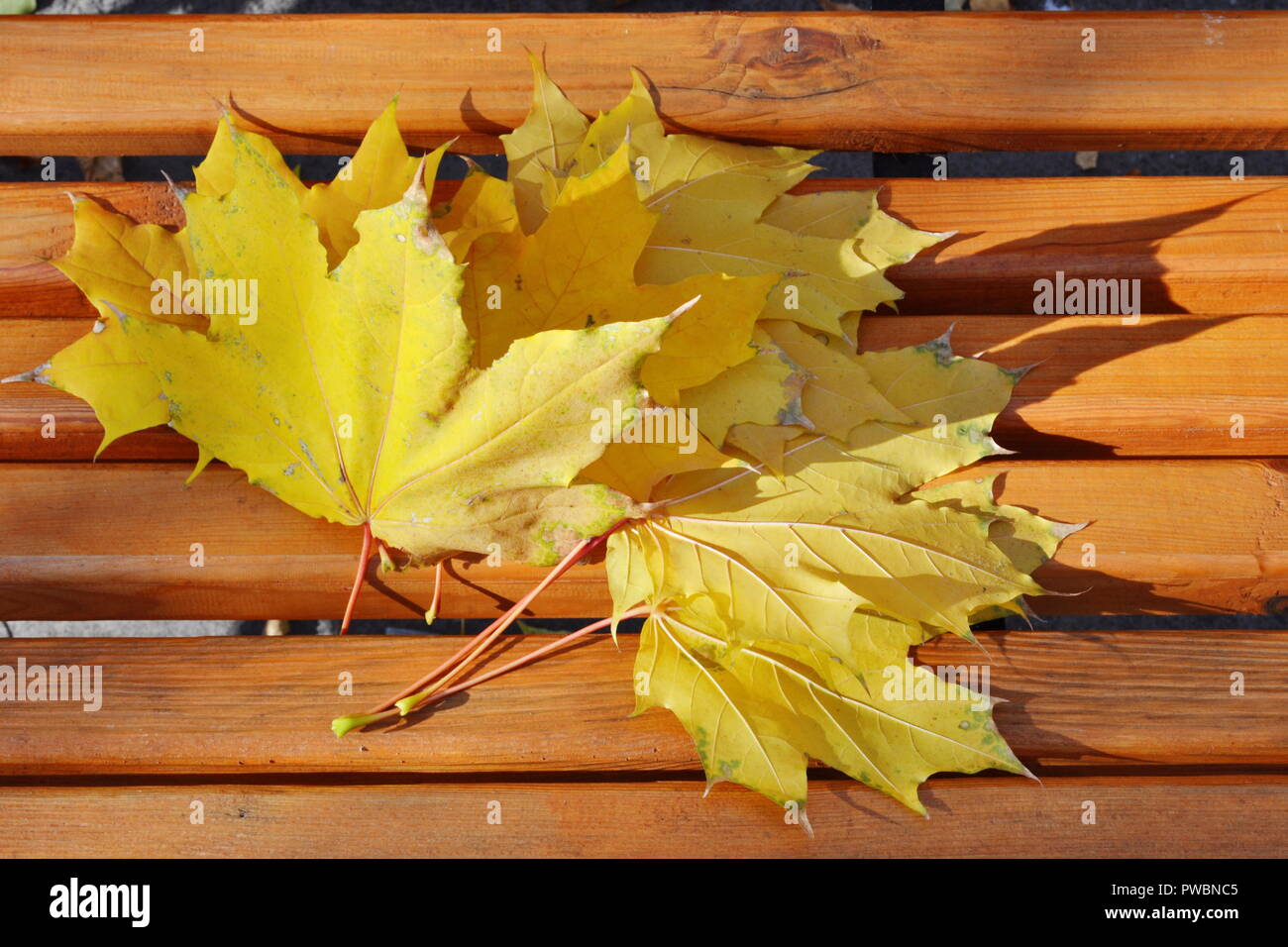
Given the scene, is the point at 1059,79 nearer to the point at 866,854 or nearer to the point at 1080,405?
the point at 1080,405

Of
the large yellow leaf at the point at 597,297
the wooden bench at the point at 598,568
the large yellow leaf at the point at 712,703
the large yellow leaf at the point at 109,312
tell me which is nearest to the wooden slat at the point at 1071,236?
the wooden bench at the point at 598,568

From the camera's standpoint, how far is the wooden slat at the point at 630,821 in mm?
872

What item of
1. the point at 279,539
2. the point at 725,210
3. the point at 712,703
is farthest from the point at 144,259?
the point at 712,703

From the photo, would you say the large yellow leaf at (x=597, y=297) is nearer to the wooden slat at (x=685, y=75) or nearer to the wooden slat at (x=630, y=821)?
the wooden slat at (x=685, y=75)

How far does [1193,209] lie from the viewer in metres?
1.00

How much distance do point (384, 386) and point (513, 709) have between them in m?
0.36

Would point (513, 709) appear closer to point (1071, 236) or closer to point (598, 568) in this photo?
point (598, 568)

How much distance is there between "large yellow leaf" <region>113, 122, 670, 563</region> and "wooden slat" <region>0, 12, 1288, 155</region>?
29 cm

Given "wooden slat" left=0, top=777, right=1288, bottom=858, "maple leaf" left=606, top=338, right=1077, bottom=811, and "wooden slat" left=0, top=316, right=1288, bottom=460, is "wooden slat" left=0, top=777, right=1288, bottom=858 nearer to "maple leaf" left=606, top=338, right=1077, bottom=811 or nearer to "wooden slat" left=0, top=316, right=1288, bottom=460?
"maple leaf" left=606, top=338, right=1077, bottom=811

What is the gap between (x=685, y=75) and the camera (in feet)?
3.20

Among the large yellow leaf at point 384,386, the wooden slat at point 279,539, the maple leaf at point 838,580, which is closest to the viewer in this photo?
the large yellow leaf at point 384,386

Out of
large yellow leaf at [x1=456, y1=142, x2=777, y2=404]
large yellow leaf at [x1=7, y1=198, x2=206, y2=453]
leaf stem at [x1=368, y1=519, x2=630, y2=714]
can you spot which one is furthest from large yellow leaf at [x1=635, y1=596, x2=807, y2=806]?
large yellow leaf at [x1=7, y1=198, x2=206, y2=453]

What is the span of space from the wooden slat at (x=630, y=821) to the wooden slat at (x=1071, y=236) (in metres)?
0.52
